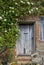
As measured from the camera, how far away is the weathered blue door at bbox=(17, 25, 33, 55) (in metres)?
12.4

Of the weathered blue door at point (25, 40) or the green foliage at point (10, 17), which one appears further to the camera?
the weathered blue door at point (25, 40)

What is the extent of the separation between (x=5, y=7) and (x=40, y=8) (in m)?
2.85

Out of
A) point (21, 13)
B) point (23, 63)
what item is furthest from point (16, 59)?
point (21, 13)

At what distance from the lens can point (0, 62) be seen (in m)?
10.9

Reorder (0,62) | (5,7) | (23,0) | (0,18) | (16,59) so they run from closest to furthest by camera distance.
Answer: (0,18) → (5,7) → (23,0) → (0,62) → (16,59)

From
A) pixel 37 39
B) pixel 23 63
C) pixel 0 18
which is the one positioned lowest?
pixel 23 63

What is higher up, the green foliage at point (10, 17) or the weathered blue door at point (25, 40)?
the green foliage at point (10, 17)

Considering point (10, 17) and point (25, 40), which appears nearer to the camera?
point (10, 17)

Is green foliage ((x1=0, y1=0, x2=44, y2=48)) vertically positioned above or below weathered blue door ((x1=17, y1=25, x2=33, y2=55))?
above

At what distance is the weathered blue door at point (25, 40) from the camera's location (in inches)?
489

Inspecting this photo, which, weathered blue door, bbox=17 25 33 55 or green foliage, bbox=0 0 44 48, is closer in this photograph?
green foliage, bbox=0 0 44 48

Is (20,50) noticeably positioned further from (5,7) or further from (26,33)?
(5,7)

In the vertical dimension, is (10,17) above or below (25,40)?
above

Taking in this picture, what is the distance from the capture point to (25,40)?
12.5 m
